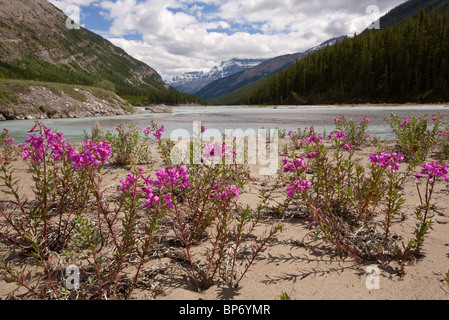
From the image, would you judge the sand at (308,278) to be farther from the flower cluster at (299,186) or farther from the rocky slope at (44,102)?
the rocky slope at (44,102)

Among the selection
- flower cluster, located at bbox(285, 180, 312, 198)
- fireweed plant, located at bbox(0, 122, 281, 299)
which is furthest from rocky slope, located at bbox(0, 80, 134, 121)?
flower cluster, located at bbox(285, 180, 312, 198)

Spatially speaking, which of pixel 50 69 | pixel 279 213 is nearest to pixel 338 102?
pixel 279 213

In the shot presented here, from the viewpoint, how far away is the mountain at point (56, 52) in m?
114

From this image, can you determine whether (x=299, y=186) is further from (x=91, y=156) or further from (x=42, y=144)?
(x=42, y=144)

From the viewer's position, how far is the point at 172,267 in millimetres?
2422

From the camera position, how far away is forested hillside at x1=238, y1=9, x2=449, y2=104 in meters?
49.8

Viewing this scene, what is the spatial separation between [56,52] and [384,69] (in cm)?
17560

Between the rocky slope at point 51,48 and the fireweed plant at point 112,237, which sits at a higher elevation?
the rocky slope at point 51,48

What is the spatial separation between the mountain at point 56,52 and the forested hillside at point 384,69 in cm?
6623

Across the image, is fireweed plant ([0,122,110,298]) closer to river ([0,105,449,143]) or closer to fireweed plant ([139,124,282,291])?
fireweed plant ([139,124,282,291])

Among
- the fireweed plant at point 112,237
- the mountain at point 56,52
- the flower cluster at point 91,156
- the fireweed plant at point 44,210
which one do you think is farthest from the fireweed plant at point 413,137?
the mountain at point 56,52

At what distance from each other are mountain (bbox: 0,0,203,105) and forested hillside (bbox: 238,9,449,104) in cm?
6623

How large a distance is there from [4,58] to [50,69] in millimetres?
18987
